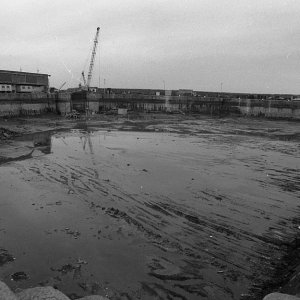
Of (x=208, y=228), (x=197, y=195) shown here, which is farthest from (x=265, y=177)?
(x=208, y=228)

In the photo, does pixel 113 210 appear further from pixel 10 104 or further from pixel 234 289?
pixel 10 104

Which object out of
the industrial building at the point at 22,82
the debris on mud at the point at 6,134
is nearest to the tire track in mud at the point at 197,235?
the debris on mud at the point at 6,134

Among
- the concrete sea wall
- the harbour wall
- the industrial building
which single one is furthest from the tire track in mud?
the industrial building

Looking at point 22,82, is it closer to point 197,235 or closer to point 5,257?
point 5,257

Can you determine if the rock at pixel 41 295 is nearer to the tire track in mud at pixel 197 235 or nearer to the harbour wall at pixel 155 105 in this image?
the tire track in mud at pixel 197 235

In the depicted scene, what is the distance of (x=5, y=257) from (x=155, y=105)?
6255cm

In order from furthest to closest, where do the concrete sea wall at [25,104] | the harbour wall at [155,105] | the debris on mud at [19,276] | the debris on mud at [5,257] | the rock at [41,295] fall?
the harbour wall at [155,105] → the concrete sea wall at [25,104] → the debris on mud at [5,257] → the debris on mud at [19,276] → the rock at [41,295]

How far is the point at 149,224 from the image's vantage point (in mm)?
11641

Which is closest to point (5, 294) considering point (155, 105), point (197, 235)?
point (197, 235)

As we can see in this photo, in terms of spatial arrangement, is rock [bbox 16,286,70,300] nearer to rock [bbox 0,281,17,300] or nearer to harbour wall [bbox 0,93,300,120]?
rock [bbox 0,281,17,300]

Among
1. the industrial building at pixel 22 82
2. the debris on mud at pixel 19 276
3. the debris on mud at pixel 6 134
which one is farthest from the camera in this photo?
the industrial building at pixel 22 82

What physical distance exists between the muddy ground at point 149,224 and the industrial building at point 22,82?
40696 millimetres

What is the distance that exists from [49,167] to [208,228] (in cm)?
1206

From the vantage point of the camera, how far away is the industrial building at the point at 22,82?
60.5 metres
